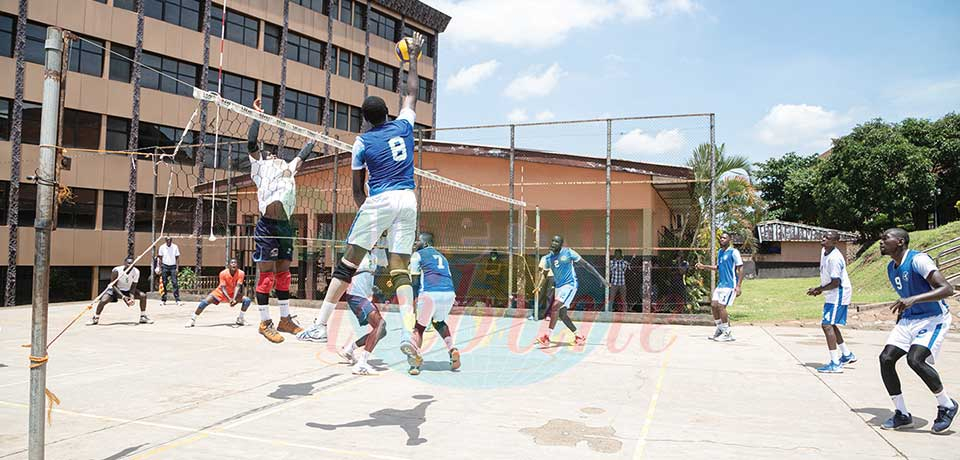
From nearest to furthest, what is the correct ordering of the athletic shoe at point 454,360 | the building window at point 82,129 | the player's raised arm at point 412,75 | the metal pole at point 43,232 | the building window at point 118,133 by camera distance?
the metal pole at point 43,232
the player's raised arm at point 412,75
the athletic shoe at point 454,360
the building window at point 82,129
the building window at point 118,133

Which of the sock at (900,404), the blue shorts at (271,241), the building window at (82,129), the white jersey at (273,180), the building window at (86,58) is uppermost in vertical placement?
the building window at (86,58)

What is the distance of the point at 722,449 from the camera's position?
4820 millimetres

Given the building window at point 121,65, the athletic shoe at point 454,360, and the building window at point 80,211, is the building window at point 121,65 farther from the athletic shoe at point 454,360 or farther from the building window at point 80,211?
the athletic shoe at point 454,360

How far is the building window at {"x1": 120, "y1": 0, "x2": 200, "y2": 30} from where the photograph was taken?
2694 cm

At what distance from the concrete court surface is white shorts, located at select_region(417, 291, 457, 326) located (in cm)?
74

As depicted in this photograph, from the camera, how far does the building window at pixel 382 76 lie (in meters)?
39.1

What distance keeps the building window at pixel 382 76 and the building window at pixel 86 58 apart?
1579 cm

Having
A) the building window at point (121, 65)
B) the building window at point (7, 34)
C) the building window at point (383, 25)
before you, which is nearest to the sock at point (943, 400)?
the building window at point (7, 34)

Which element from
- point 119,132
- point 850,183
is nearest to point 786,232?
point 850,183

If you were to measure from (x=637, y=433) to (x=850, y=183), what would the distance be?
39.5 metres

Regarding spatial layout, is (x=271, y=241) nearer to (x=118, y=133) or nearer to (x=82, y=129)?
(x=82, y=129)

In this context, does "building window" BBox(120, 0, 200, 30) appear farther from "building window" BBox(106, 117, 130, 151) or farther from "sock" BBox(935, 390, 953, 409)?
"sock" BBox(935, 390, 953, 409)

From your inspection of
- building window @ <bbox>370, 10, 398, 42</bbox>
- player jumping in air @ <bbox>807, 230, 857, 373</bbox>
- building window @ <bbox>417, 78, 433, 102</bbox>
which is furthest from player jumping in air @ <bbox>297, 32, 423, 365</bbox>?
building window @ <bbox>417, 78, 433, 102</bbox>

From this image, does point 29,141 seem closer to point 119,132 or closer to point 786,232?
point 119,132
